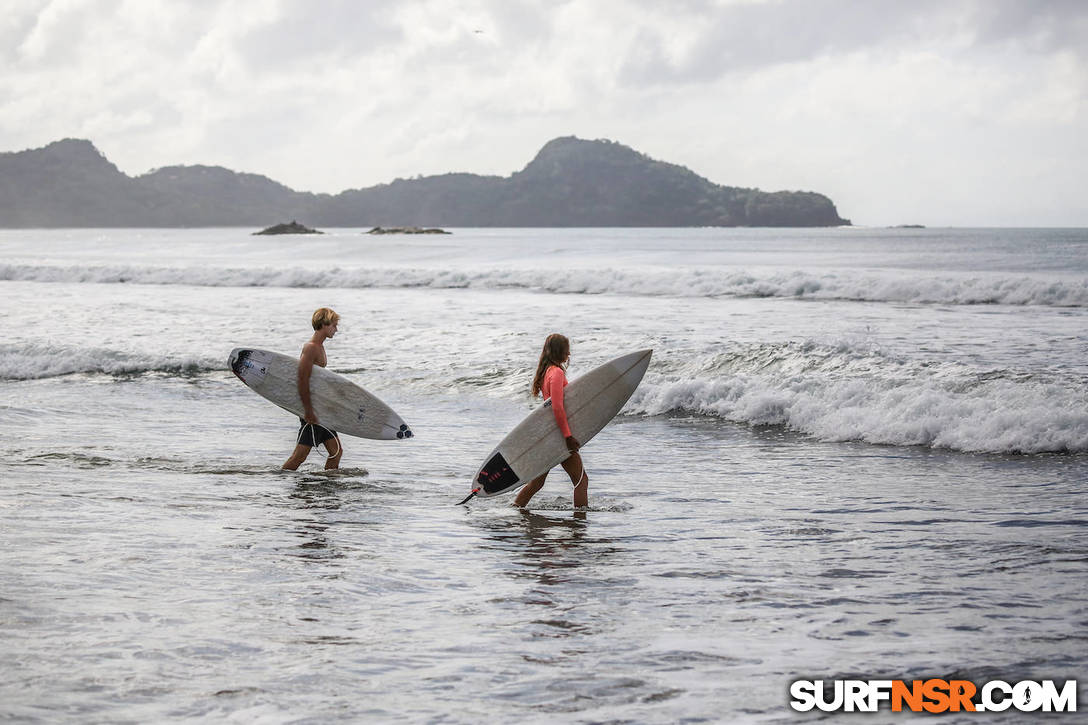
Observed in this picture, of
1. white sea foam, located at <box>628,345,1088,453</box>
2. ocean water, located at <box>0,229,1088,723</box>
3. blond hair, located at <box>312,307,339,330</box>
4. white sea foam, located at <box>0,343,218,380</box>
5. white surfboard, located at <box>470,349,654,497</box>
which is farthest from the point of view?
white sea foam, located at <box>0,343,218,380</box>

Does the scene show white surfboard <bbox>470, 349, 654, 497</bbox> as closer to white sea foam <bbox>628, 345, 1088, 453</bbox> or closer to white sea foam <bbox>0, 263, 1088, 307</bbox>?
white sea foam <bbox>628, 345, 1088, 453</bbox>

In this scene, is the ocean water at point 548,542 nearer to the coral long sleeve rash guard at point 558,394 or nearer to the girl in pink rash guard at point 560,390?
the girl in pink rash guard at point 560,390

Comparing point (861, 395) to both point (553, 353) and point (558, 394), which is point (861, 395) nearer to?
point (558, 394)

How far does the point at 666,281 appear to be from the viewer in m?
35.2

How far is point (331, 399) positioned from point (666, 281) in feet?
86.3

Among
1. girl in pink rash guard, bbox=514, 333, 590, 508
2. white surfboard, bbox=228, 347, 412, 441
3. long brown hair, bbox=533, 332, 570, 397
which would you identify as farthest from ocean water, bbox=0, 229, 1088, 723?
long brown hair, bbox=533, 332, 570, 397

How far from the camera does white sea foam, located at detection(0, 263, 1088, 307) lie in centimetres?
2781

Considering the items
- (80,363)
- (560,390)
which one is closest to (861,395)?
(560,390)

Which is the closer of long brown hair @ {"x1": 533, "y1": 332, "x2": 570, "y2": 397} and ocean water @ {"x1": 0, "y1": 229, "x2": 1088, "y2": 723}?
ocean water @ {"x1": 0, "y1": 229, "x2": 1088, "y2": 723}

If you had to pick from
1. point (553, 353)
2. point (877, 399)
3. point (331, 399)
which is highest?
point (553, 353)

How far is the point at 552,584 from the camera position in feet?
18.6

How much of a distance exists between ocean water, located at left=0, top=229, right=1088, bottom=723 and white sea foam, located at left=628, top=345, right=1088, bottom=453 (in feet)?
0.14

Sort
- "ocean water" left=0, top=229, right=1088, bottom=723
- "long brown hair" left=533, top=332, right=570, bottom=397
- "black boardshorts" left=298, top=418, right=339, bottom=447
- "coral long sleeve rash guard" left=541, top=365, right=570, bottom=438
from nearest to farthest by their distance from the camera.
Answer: "ocean water" left=0, top=229, right=1088, bottom=723 → "long brown hair" left=533, top=332, right=570, bottom=397 → "coral long sleeve rash guard" left=541, top=365, right=570, bottom=438 → "black boardshorts" left=298, top=418, right=339, bottom=447

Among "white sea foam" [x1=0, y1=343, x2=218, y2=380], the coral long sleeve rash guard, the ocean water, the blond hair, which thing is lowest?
the ocean water
